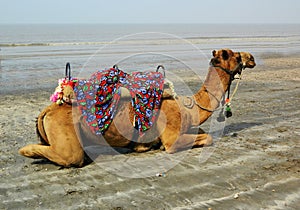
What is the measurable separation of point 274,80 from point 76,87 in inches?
477

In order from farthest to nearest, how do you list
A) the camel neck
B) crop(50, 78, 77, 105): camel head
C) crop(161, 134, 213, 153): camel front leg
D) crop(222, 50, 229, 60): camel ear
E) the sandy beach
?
crop(222, 50, 229, 60): camel ear, the camel neck, crop(161, 134, 213, 153): camel front leg, crop(50, 78, 77, 105): camel head, the sandy beach

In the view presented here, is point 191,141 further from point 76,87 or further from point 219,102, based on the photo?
point 76,87

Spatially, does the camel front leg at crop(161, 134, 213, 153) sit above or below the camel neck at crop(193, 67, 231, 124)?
below

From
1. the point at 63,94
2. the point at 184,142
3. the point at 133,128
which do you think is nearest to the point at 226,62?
the point at 184,142

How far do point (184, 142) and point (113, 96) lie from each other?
1.47 metres

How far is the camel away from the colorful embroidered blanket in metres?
0.12

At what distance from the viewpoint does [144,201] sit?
5.43 m

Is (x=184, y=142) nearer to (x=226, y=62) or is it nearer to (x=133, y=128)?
(x=133, y=128)

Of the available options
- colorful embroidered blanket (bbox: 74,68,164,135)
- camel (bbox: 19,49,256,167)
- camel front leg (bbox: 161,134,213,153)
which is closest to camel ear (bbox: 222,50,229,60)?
camel (bbox: 19,49,256,167)

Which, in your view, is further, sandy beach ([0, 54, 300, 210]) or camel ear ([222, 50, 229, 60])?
camel ear ([222, 50, 229, 60])

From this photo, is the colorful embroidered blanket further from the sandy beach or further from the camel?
the sandy beach

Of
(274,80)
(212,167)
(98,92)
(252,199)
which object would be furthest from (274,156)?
(274,80)

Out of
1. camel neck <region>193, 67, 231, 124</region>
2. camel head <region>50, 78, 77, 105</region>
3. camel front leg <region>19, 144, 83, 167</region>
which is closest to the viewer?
camel front leg <region>19, 144, 83, 167</region>

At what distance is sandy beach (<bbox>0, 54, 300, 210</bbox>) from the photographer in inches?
212
